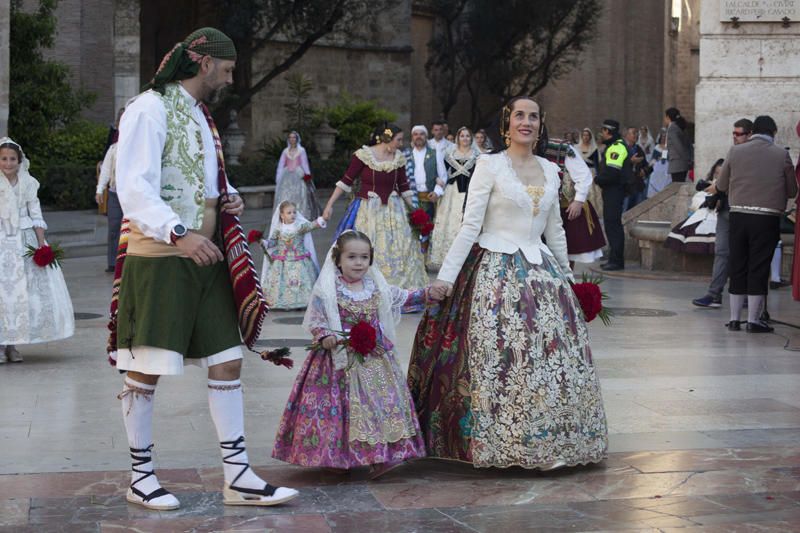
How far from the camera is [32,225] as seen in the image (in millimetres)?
10086

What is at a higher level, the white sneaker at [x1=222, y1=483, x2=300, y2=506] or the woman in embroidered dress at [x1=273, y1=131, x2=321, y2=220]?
the woman in embroidered dress at [x1=273, y1=131, x2=321, y2=220]

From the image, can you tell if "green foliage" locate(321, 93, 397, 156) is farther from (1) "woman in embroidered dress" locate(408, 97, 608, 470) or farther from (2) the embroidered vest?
(2) the embroidered vest

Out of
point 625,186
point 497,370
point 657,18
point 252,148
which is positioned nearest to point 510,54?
point 252,148

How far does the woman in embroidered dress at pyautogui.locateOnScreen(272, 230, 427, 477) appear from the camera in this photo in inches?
247

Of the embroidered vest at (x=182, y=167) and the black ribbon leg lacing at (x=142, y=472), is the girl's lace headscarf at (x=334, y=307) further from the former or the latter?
the black ribbon leg lacing at (x=142, y=472)

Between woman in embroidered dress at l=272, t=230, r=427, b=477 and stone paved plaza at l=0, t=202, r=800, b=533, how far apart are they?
0.50ft

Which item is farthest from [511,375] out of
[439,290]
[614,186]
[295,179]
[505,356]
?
[295,179]

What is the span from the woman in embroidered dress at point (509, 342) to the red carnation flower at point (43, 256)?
157 inches

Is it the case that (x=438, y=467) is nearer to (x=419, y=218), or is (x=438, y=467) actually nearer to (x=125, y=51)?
(x=419, y=218)

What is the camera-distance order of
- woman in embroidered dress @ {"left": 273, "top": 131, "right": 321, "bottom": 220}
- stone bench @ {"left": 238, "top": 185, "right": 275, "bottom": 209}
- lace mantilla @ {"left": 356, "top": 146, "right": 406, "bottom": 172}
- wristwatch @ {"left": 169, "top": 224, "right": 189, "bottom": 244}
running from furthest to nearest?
stone bench @ {"left": 238, "top": 185, "right": 275, "bottom": 209} < woman in embroidered dress @ {"left": 273, "top": 131, "right": 321, "bottom": 220} < lace mantilla @ {"left": 356, "top": 146, "right": 406, "bottom": 172} < wristwatch @ {"left": 169, "top": 224, "right": 189, "bottom": 244}

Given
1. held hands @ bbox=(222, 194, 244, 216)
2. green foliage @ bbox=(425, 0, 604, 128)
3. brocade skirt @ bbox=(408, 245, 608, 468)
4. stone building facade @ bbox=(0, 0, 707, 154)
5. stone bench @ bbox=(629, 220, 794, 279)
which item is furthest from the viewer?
green foliage @ bbox=(425, 0, 604, 128)

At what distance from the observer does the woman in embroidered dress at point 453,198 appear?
55.4 feet

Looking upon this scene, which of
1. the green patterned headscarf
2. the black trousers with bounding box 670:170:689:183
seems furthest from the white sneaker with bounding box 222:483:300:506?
the black trousers with bounding box 670:170:689:183

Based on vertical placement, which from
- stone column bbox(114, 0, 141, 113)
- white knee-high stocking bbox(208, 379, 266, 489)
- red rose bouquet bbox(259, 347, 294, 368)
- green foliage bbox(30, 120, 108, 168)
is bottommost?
white knee-high stocking bbox(208, 379, 266, 489)
